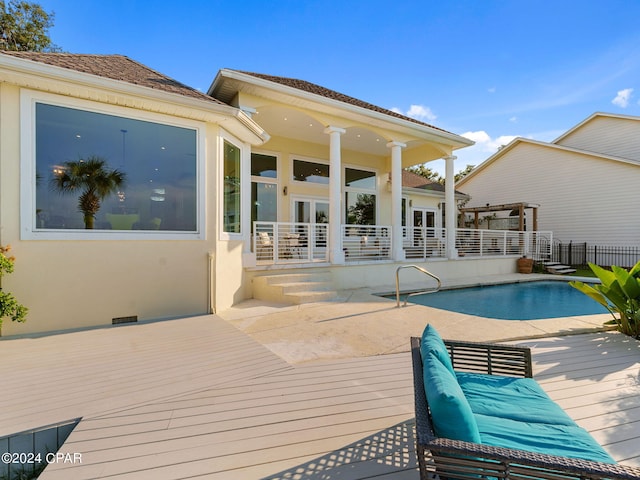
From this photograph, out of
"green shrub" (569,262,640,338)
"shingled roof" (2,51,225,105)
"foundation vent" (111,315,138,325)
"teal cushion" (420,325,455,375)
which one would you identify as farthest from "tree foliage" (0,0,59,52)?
"green shrub" (569,262,640,338)

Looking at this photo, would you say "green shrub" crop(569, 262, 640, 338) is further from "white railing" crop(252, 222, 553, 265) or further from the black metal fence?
the black metal fence

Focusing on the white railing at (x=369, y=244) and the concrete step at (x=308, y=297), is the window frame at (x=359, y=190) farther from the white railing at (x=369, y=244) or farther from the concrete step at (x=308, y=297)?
the concrete step at (x=308, y=297)

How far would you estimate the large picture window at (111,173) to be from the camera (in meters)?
4.79

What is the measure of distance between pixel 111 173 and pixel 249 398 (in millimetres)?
4665

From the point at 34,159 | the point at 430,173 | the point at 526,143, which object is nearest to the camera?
the point at 34,159

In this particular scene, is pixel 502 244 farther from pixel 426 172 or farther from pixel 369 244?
pixel 426 172

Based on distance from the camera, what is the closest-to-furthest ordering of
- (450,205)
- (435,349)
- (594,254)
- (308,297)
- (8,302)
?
(435,349) → (8,302) → (308,297) → (450,205) → (594,254)

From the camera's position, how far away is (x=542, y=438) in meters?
1.65

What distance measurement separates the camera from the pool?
24.0ft

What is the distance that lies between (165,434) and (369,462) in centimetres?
141

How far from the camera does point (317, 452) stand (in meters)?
1.96

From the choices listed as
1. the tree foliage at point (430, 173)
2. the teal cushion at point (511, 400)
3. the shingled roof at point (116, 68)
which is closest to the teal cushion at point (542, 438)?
the teal cushion at point (511, 400)

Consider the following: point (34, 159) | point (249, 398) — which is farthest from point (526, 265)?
point (34, 159)

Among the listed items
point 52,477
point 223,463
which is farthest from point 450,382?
point 52,477
